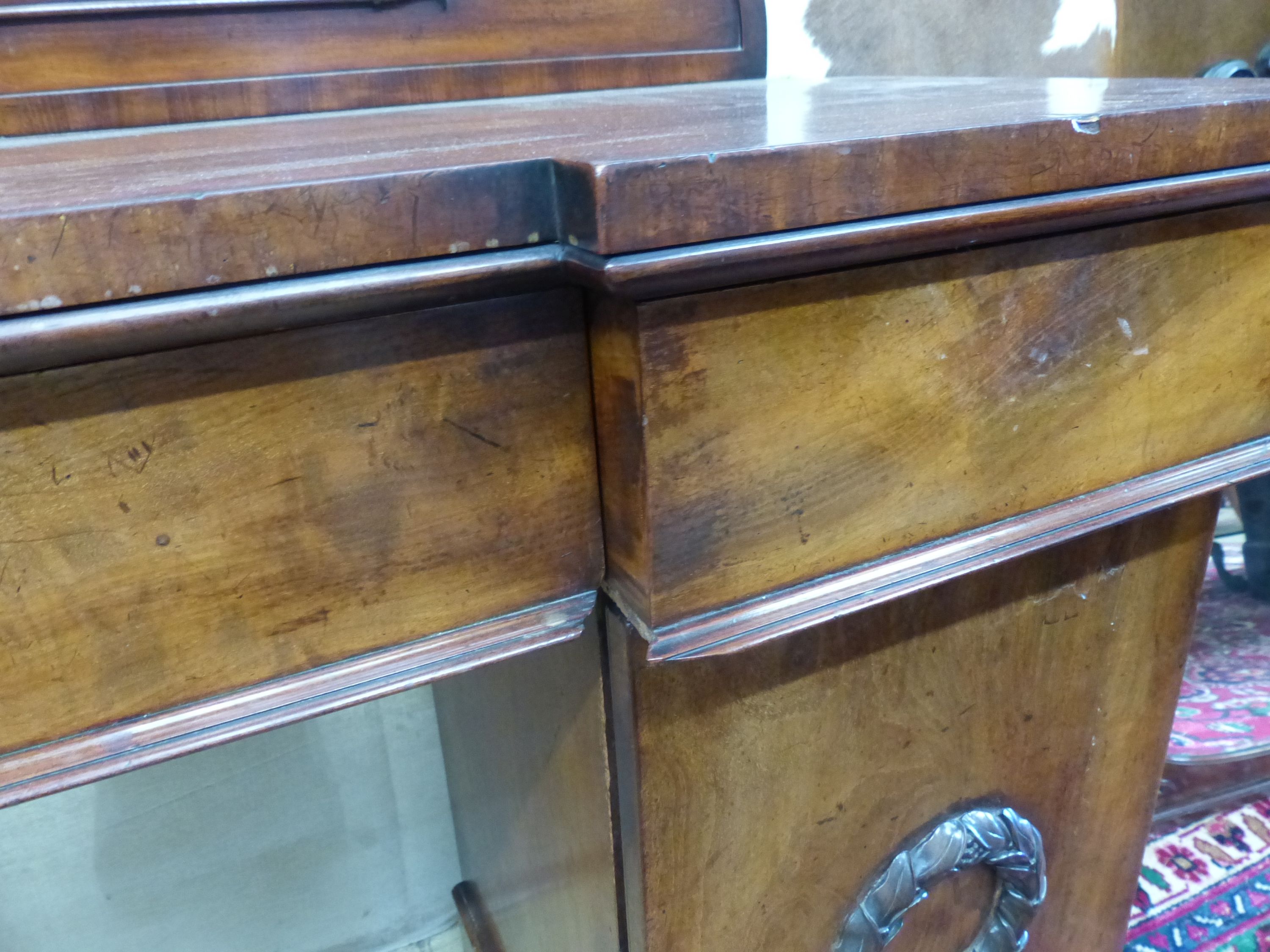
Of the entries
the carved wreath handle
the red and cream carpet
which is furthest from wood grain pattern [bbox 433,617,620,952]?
the red and cream carpet

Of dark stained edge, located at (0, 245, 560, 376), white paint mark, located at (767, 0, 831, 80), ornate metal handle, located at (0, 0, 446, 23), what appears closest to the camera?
dark stained edge, located at (0, 245, 560, 376)

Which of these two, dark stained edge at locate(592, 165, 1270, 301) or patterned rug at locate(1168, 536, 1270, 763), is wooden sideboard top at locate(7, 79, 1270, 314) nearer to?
dark stained edge at locate(592, 165, 1270, 301)

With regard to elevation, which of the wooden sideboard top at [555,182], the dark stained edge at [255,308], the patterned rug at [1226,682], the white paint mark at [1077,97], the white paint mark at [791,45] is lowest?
the patterned rug at [1226,682]

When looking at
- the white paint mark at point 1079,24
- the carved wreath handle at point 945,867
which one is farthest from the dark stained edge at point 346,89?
the carved wreath handle at point 945,867

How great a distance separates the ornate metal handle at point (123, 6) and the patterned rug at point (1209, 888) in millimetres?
1061

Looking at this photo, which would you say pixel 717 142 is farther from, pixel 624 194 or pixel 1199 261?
pixel 1199 261

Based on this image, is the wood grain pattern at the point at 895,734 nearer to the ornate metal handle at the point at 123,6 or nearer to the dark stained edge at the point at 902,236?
the dark stained edge at the point at 902,236

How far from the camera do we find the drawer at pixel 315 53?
0.52m

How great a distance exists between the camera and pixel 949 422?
352mm

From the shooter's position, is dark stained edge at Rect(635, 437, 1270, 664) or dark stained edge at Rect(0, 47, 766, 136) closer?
dark stained edge at Rect(635, 437, 1270, 664)

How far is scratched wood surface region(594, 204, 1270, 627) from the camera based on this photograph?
30 centimetres

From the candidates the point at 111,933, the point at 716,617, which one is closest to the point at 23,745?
the point at 716,617

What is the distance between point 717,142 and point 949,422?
0.48 ft

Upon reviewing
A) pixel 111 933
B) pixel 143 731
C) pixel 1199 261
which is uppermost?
pixel 1199 261
